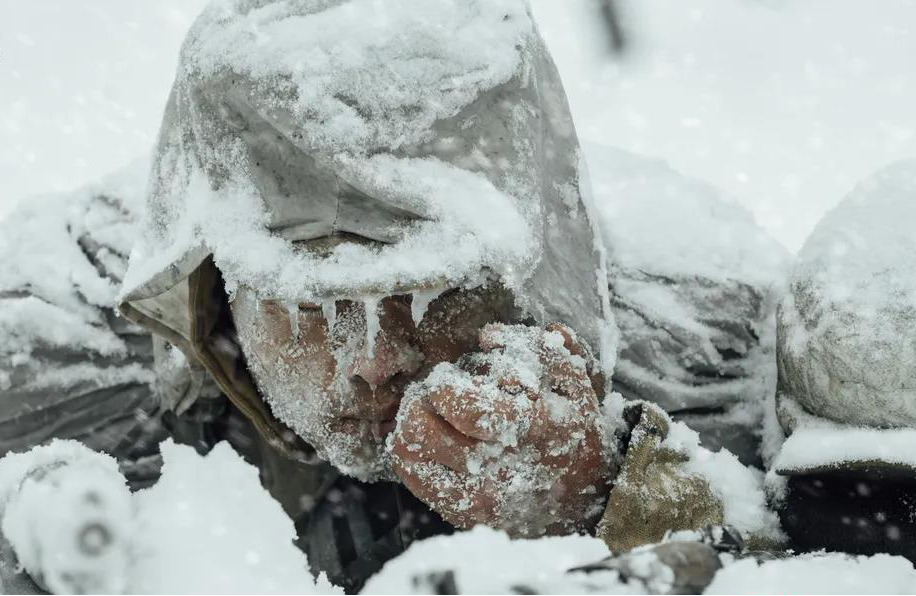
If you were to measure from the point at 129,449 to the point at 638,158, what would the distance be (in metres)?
1.16

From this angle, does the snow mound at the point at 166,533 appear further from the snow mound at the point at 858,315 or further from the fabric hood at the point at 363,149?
the snow mound at the point at 858,315

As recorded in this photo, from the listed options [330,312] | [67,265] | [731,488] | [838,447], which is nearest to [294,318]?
[330,312]

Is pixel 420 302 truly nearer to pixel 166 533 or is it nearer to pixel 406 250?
pixel 406 250

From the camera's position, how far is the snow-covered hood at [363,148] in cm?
102

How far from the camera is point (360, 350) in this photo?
3.67 feet

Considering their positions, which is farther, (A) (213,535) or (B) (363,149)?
(B) (363,149)

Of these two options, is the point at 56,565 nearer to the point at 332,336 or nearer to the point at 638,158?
the point at 332,336

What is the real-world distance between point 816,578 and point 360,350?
0.68m

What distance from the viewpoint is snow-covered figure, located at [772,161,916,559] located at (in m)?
1.04

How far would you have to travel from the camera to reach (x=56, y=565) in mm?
519

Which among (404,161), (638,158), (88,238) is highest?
(404,161)

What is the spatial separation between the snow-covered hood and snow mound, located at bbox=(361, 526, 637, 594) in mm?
525

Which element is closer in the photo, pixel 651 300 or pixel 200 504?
pixel 200 504

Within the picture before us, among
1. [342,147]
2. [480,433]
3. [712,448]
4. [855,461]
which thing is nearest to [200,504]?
[480,433]
